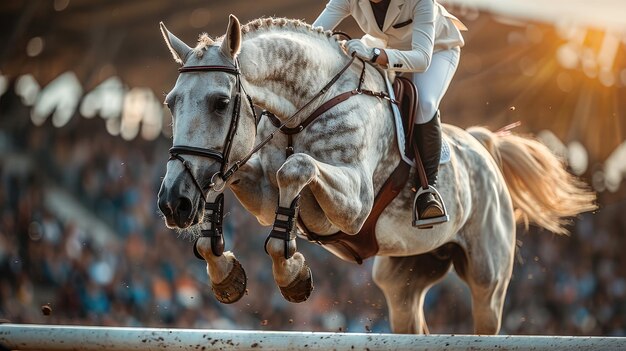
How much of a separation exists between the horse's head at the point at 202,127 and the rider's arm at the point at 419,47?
0.92 m

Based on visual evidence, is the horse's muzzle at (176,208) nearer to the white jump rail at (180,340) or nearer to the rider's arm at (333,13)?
the white jump rail at (180,340)

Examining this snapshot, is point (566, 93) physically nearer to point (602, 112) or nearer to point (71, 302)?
point (602, 112)

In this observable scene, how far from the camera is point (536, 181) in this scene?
6.25 m

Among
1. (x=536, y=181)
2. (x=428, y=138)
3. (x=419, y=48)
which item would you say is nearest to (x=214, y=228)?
(x=428, y=138)

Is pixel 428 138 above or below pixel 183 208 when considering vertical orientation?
below

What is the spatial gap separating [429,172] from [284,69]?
1.03 m

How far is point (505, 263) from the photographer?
5730 mm

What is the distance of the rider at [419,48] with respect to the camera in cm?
445

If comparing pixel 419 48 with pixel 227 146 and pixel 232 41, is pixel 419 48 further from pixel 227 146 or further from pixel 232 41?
pixel 227 146

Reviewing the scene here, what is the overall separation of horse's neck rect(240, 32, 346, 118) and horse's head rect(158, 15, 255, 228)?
Result: 0.15 metres

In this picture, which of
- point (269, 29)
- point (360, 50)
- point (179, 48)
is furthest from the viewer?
point (360, 50)

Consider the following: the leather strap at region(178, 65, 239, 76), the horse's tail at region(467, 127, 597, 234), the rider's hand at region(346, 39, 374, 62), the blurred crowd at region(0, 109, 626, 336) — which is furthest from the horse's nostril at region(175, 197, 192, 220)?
the blurred crowd at region(0, 109, 626, 336)

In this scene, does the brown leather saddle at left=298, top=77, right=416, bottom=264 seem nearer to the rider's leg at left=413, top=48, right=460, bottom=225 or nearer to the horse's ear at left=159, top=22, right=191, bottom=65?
the rider's leg at left=413, top=48, right=460, bottom=225

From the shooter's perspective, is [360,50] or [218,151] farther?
[360,50]
